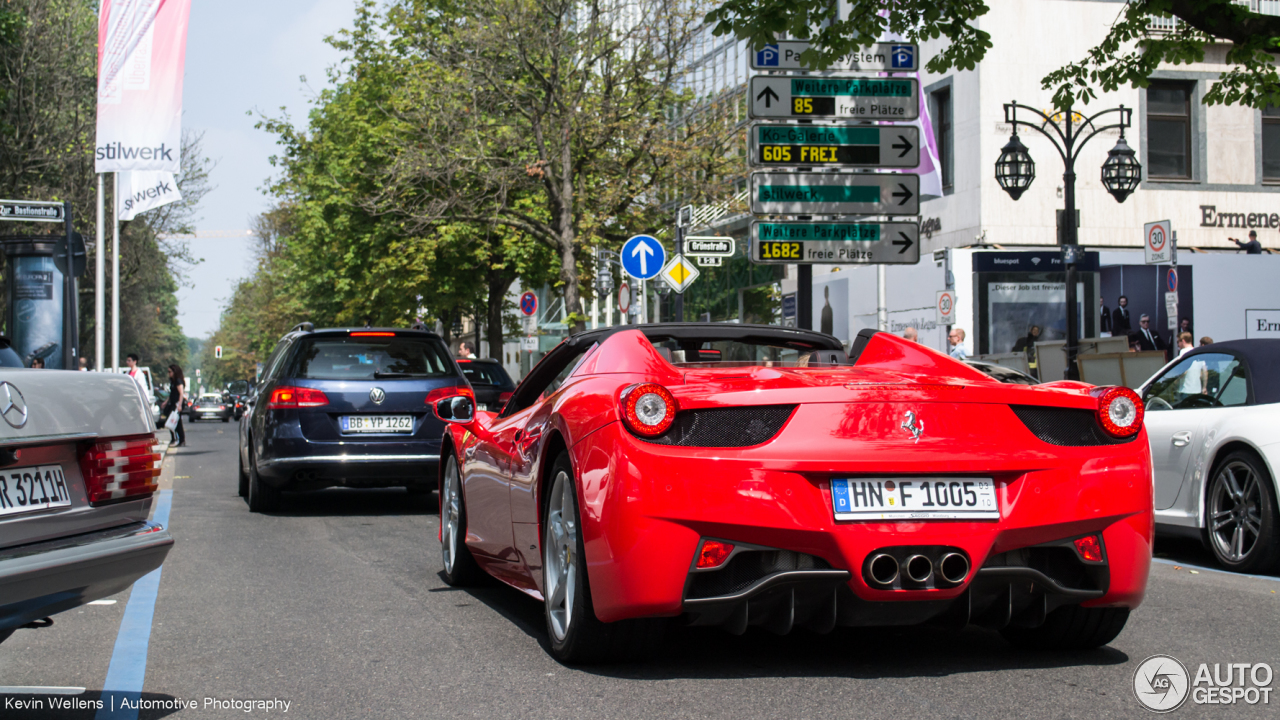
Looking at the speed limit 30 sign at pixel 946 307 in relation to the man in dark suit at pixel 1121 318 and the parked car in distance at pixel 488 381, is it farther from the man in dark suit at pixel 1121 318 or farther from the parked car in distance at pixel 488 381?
the parked car in distance at pixel 488 381

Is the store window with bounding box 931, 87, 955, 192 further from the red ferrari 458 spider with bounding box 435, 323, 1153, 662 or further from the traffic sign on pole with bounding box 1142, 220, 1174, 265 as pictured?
the red ferrari 458 spider with bounding box 435, 323, 1153, 662

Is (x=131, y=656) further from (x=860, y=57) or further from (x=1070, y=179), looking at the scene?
(x=1070, y=179)

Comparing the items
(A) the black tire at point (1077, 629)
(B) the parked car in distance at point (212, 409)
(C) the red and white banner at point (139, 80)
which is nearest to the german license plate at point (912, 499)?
(A) the black tire at point (1077, 629)

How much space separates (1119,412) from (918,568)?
1006 mm

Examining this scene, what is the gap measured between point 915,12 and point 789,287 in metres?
26.5

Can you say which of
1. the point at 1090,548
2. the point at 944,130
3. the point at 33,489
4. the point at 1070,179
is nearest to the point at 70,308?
the point at 1070,179

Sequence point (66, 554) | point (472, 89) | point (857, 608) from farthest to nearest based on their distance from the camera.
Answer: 1. point (472, 89)
2. point (857, 608)
3. point (66, 554)

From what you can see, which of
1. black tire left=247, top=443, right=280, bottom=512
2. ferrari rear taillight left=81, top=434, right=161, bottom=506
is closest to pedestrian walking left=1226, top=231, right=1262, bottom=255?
black tire left=247, top=443, right=280, bottom=512

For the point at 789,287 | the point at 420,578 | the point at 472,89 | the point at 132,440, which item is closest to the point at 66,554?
the point at 132,440

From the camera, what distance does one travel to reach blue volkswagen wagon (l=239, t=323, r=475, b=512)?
11266 millimetres

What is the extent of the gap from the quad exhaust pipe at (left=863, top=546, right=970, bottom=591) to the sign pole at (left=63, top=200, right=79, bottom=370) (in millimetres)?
21083

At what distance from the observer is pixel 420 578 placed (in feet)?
25.0

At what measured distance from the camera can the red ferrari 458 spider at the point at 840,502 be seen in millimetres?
4410

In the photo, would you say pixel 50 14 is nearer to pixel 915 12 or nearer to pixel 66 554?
pixel 915 12
